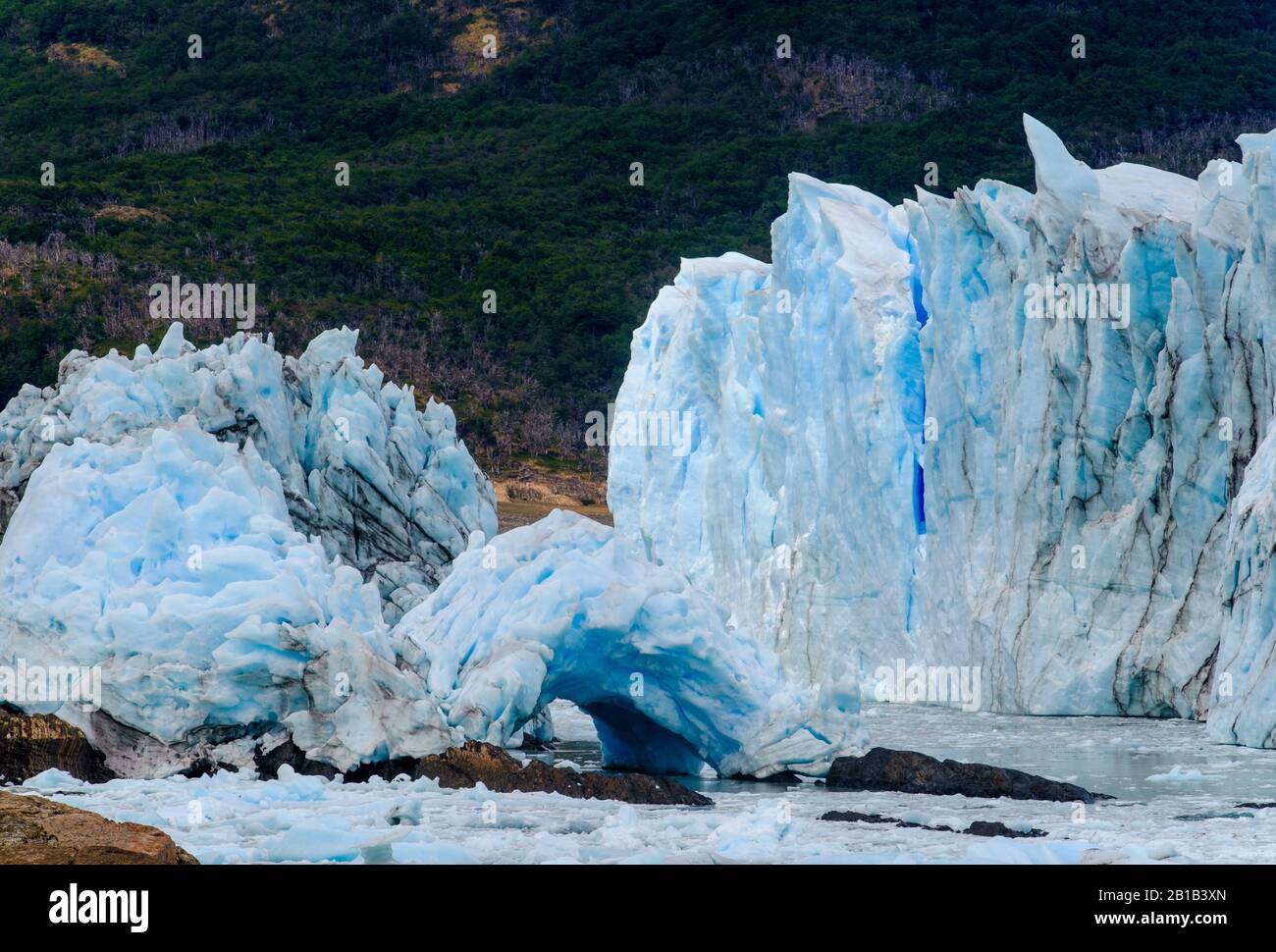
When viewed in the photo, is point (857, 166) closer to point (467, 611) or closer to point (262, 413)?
point (262, 413)

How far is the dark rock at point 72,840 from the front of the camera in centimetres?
764

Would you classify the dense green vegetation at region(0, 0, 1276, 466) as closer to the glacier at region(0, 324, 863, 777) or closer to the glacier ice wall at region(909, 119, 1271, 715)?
the glacier ice wall at region(909, 119, 1271, 715)

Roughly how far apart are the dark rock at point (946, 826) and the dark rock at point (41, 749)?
5.84 m

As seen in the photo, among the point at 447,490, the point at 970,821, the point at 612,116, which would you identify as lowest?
the point at 970,821

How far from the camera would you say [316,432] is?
2400 centimetres

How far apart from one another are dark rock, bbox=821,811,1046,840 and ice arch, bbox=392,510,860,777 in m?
3.03

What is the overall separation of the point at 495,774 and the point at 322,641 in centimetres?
187

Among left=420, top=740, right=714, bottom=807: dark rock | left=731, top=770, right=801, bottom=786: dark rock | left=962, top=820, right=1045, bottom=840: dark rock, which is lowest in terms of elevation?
left=731, top=770, right=801, bottom=786: dark rock

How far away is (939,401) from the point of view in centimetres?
2402

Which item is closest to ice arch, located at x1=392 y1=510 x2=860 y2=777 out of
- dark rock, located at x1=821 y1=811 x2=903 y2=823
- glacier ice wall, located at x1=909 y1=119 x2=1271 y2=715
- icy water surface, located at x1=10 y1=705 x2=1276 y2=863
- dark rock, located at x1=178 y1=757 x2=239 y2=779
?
icy water surface, located at x1=10 y1=705 x2=1276 y2=863

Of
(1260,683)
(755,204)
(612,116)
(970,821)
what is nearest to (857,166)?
(755,204)

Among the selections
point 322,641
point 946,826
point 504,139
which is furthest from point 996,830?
point 504,139

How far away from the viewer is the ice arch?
15.0 metres
